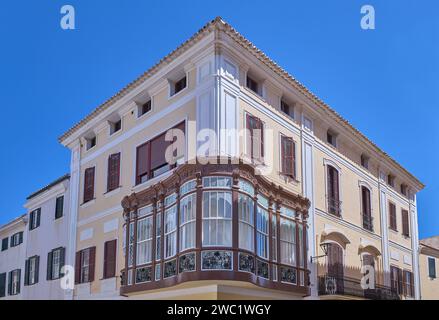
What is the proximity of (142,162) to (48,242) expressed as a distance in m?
7.77

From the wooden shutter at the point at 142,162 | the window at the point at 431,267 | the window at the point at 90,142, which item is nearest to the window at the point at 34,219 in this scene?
the window at the point at 90,142

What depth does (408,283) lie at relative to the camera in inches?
1050

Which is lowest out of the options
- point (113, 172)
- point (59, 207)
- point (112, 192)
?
point (112, 192)

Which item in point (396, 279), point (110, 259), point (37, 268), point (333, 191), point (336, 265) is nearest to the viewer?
point (110, 259)

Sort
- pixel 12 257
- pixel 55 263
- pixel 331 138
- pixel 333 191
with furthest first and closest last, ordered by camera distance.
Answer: pixel 12 257 < pixel 55 263 < pixel 331 138 < pixel 333 191

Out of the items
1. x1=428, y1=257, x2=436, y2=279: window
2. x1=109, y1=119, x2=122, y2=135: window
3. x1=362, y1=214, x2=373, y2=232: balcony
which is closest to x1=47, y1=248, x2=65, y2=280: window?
x1=109, y1=119, x2=122, y2=135: window

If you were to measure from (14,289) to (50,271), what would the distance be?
621cm

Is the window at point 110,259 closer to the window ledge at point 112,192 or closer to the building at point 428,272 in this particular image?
the window ledge at point 112,192

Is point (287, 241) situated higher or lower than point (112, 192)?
lower

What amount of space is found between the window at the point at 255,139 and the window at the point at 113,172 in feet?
18.0

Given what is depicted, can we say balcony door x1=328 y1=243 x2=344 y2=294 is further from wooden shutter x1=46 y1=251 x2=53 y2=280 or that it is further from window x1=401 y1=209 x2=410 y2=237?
wooden shutter x1=46 y1=251 x2=53 y2=280

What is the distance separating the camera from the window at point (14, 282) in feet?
94.3

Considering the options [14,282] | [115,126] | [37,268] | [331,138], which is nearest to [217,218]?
[115,126]

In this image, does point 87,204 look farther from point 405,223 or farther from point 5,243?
point 405,223
